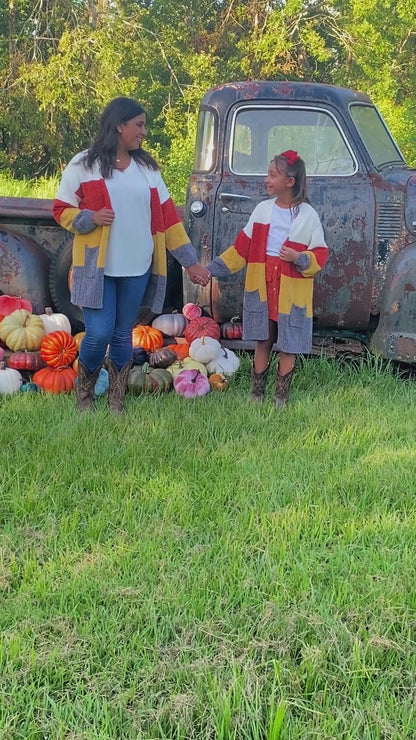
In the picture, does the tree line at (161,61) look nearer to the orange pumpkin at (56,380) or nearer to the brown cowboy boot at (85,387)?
the orange pumpkin at (56,380)

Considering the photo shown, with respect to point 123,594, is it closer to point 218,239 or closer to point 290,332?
point 290,332

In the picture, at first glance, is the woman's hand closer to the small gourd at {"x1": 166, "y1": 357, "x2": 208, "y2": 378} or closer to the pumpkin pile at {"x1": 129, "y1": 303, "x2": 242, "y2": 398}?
the pumpkin pile at {"x1": 129, "y1": 303, "x2": 242, "y2": 398}

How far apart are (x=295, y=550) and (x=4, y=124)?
17.7 meters

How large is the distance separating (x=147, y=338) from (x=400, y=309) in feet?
6.13

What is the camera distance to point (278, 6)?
18312 mm

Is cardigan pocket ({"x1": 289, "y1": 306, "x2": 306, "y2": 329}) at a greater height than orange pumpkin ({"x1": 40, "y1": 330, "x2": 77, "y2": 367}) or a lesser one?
greater

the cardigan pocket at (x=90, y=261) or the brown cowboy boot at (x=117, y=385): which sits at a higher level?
the cardigan pocket at (x=90, y=261)

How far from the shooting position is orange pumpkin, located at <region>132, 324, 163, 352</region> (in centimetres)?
552

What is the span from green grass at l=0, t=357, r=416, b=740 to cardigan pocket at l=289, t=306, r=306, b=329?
0.57 m

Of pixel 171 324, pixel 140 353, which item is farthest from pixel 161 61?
pixel 140 353

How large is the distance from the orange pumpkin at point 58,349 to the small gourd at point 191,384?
829 mm

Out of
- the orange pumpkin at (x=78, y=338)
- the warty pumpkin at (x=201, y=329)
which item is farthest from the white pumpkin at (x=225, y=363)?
the orange pumpkin at (x=78, y=338)

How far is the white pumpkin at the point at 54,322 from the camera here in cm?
549

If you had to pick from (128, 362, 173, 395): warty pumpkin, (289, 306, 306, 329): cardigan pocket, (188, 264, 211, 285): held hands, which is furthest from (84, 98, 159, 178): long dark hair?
(128, 362, 173, 395): warty pumpkin
